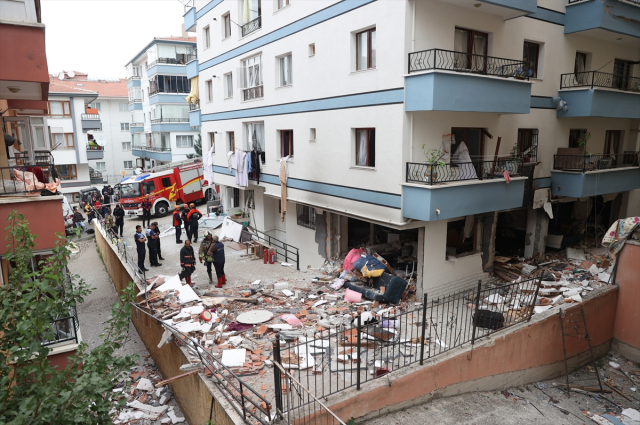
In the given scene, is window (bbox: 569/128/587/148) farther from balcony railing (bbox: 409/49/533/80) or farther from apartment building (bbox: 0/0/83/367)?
apartment building (bbox: 0/0/83/367)

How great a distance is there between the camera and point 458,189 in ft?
36.6

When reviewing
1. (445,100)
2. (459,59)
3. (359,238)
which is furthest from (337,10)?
(359,238)

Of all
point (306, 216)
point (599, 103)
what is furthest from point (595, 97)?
point (306, 216)

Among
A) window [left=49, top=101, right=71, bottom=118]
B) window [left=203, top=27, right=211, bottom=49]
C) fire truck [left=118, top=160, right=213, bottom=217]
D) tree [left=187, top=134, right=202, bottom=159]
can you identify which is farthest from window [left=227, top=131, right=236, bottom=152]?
window [left=49, top=101, right=71, bottom=118]

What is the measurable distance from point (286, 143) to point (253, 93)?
10.6 feet

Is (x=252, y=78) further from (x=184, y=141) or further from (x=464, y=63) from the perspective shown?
(x=184, y=141)

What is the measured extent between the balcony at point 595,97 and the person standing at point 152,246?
50.3 feet

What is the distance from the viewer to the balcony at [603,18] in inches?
544

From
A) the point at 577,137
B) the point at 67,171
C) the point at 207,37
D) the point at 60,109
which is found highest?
the point at 207,37

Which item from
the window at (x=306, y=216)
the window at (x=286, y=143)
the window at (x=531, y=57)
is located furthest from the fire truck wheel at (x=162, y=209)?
the window at (x=531, y=57)

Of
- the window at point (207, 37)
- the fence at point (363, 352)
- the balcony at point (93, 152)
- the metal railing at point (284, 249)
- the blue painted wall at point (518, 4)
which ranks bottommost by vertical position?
the metal railing at point (284, 249)

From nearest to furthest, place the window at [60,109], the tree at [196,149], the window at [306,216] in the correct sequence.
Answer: the window at [306,216]
the window at [60,109]
the tree at [196,149]

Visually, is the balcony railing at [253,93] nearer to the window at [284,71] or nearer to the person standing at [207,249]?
the window at [284,71]

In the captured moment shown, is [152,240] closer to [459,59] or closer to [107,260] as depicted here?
[107,260]
